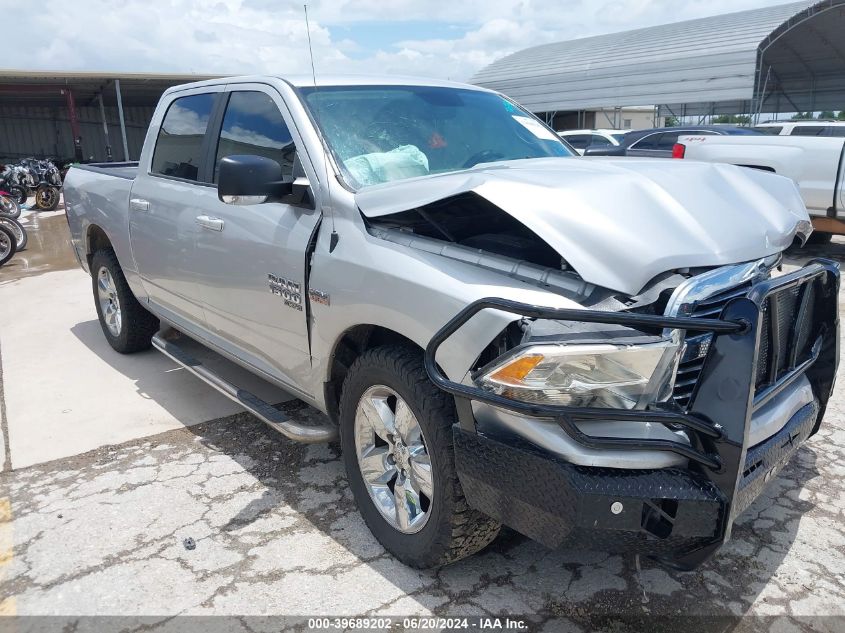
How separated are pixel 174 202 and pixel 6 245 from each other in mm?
7653

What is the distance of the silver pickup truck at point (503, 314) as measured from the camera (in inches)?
78.4

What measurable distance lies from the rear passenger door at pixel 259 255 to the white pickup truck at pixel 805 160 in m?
7.06

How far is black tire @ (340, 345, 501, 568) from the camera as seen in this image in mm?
2365

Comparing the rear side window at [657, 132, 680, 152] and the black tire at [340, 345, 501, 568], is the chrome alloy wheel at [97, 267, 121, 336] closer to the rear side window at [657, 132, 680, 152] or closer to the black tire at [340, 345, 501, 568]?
the black tire at [340, 345, 501, 568]

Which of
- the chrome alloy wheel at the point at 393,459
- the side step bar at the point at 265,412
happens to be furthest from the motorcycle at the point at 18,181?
the chrome alloy wheel at the point at 393,459

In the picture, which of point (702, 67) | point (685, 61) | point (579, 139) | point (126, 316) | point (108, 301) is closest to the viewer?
point (126, 316)

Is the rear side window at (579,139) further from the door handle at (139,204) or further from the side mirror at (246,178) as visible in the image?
the side mirror at (246,178)

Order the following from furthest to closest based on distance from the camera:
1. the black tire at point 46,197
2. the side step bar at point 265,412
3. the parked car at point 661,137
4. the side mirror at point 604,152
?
the black tire at point 46,197, the parked car at point 661,137, the side mirror at point 604,152, the side step bar at point 265,412

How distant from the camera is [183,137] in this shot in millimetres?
4250

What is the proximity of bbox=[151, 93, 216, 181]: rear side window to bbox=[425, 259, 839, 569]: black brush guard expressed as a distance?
2.58 m

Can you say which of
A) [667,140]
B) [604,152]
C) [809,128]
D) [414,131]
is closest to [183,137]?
[414,131]

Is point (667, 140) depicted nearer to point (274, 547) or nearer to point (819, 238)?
point (819, 238)

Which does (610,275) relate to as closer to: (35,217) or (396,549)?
(396,549)

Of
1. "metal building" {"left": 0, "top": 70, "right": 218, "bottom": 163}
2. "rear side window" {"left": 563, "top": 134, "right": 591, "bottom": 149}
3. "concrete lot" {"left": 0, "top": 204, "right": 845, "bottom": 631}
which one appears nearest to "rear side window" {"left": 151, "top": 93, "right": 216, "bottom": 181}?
"concrete lot" {"left": 0, "top": 204, "right": 845, "bottom": 631}
